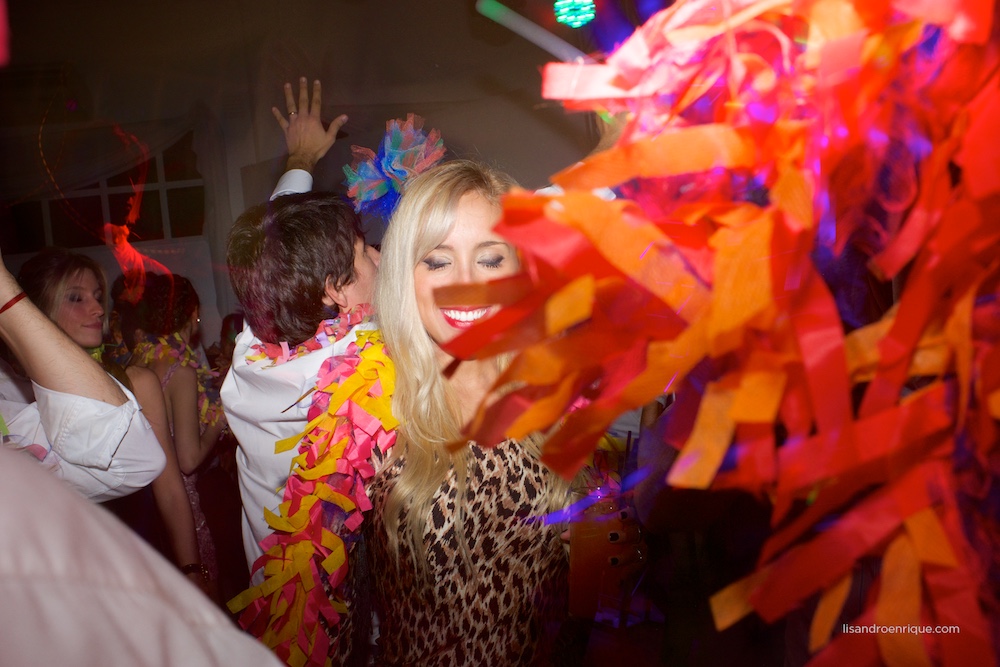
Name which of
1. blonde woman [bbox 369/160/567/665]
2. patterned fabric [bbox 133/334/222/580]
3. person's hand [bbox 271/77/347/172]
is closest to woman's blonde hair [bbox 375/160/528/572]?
blonde woman [bbox 369/160/567/665]

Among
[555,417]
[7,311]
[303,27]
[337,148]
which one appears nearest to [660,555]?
[555,417]

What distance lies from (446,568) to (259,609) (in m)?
0.35

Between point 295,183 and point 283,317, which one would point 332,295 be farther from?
point 295,183

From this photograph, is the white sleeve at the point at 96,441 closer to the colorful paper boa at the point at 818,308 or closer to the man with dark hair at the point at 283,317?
the man with dark hair at the point at 283,317

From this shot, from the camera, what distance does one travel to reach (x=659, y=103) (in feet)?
1.43

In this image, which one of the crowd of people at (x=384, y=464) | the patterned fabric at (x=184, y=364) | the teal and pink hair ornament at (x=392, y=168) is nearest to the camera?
the crowd of people at (x=384, y=464)

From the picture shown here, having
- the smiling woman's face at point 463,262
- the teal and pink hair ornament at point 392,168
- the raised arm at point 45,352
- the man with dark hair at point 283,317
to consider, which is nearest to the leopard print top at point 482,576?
the smiling woman's face at point 463,262

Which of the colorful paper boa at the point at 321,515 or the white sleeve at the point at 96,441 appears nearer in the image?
the white sleeve at the point at 96,441

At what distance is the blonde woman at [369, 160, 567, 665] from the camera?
3.45 ft

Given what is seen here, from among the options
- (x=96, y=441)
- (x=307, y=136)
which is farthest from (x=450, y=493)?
(x=307, y=136)

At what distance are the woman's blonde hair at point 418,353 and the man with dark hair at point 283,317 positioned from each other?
0.21 meters

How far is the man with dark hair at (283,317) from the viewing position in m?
1.36

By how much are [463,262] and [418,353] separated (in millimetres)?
190

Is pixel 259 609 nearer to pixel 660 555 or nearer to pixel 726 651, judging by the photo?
pixel 660 555
